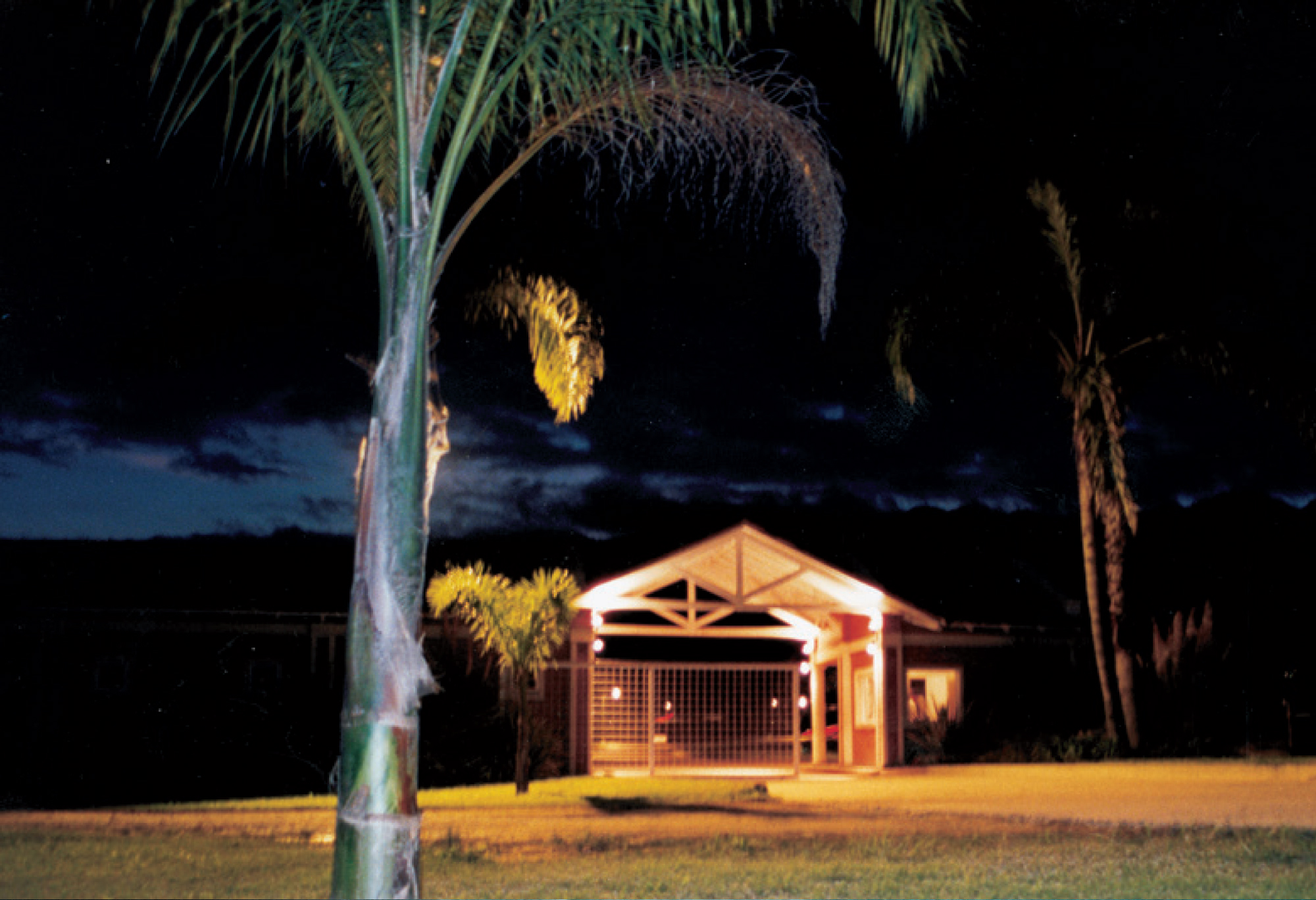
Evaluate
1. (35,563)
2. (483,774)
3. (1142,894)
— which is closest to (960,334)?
(483,774)

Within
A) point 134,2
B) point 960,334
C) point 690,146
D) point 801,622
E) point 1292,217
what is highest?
point 1292,217

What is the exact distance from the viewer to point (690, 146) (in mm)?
8695

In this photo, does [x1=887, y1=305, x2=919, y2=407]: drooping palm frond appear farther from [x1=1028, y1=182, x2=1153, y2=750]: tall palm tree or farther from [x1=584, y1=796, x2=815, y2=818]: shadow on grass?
[x1=584, y1=796, x2=815, y2=818]: shadow on grass

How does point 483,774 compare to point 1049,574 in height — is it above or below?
below

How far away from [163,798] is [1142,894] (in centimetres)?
1355

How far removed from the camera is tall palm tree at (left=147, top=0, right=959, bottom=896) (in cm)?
644

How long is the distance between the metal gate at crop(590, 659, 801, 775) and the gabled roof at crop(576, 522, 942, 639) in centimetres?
103

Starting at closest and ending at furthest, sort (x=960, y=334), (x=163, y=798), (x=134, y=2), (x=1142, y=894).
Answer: (x=1142, y=894) < (x=134, y=2) < (x=163, y=798) < (x=960, y=334)

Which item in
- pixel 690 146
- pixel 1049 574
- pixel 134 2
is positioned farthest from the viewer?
pixel 1049 574

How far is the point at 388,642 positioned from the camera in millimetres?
6457

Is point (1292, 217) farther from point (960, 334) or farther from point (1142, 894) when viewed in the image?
point (1142, 894)

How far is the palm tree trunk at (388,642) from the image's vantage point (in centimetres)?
630

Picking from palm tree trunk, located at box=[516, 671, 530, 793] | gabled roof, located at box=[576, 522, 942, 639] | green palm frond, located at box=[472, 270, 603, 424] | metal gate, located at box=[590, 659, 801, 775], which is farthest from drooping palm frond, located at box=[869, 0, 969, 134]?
metal gate, located at box=[590, 659, 801, 775]

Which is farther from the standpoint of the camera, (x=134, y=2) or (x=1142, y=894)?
(x=134, y=2)
